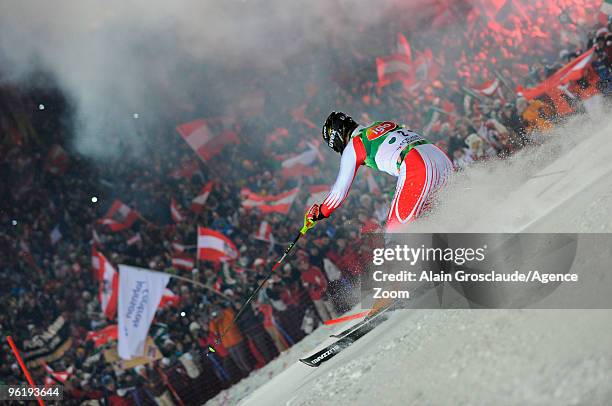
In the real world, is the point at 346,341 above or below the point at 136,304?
below

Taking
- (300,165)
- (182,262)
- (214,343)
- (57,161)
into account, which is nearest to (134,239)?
(182,262)

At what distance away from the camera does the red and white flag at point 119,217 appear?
922 centimetres

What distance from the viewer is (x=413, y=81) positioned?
951 cm

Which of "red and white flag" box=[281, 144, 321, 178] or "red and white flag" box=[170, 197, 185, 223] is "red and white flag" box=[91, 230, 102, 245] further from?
"red and white flag" box=[281, 144, 321, 178]

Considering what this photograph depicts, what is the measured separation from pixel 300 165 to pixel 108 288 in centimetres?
336

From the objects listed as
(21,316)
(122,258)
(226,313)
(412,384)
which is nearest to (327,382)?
(412,384)

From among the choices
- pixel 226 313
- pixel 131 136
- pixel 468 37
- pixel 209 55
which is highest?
pixel 209 55

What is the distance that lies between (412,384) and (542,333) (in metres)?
0.54

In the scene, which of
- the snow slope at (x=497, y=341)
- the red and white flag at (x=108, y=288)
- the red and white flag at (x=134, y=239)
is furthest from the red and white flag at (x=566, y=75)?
the red and white flag at (x=108, y=288)

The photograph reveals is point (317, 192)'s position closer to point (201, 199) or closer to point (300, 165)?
point (300, 165)

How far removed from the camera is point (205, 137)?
9.88 m

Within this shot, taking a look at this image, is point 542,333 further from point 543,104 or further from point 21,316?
point 21,316

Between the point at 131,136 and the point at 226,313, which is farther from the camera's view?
the point at 131,136

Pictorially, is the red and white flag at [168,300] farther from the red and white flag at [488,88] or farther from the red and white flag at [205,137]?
the red and white flag at [488,88]
